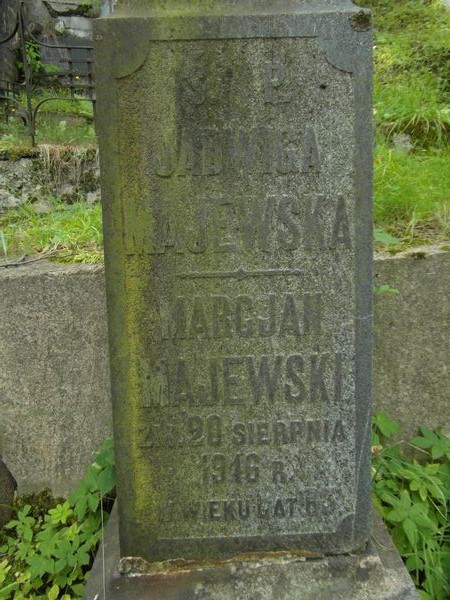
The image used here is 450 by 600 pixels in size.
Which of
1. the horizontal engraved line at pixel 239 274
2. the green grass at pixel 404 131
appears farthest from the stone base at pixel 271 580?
the green grass at pixel 404 131

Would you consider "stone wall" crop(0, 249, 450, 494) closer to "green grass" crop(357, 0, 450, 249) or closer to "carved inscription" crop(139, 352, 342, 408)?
"green grass" crop(357, 0, 450, 249)

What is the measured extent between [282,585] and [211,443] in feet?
1.35

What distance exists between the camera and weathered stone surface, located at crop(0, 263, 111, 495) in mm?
2285

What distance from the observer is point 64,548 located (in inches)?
80.9

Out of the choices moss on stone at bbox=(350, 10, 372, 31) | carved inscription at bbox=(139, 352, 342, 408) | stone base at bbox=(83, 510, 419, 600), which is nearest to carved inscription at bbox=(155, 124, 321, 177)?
moss on stone at bbox=(350, 10, 372, 31)

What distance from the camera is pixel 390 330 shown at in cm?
231

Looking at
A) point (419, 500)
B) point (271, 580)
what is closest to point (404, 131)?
point (419, 500)

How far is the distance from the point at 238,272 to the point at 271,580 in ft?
2.72

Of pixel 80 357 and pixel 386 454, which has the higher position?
pixel 80 357

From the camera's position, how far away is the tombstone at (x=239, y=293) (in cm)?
136

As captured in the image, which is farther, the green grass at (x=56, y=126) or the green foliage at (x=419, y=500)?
the green grass at (x=56, y=126)

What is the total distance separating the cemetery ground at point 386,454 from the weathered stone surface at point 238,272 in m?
0.51

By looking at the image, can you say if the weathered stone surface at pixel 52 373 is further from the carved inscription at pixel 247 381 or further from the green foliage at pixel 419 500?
the green foliage at pixel 419 500

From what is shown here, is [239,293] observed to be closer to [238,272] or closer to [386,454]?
[238,272]
